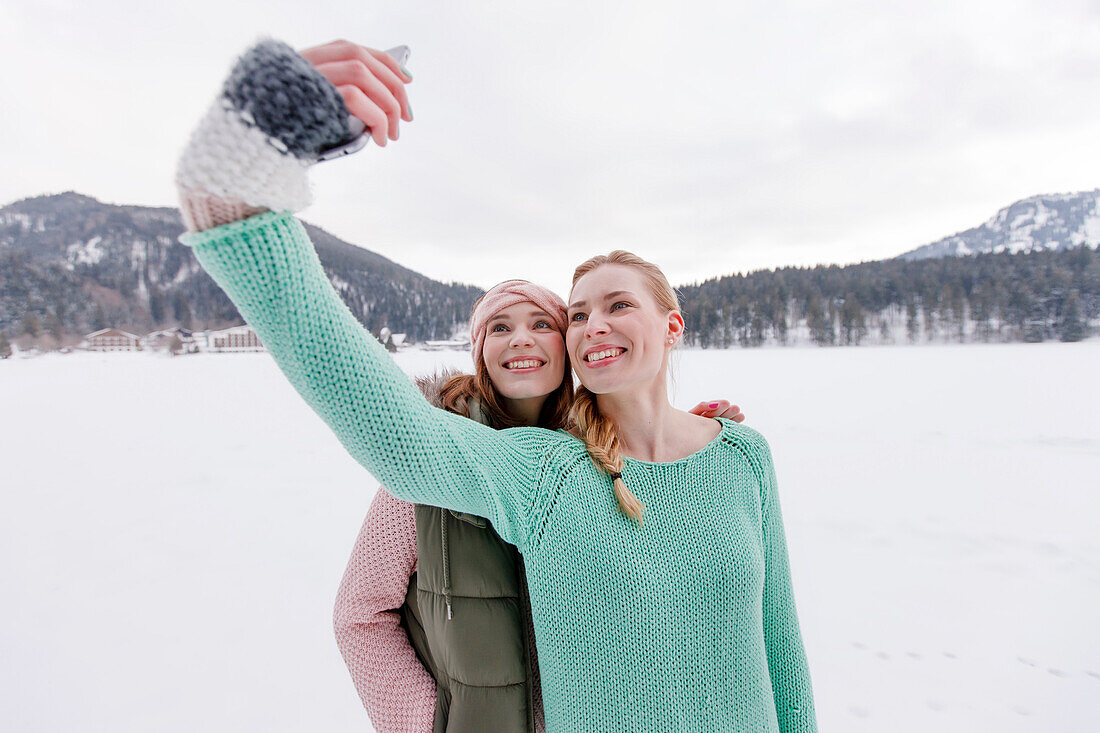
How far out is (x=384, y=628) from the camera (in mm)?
1334

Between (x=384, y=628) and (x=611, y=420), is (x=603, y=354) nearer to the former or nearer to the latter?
(x=611, y=420)

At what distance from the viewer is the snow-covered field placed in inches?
96.9

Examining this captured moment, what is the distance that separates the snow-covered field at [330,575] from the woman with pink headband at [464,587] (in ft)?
4.81

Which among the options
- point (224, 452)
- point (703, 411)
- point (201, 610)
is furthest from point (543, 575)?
point (224, 452)

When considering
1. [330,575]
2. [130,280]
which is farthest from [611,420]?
[130,280]

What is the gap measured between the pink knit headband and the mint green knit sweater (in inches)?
20.2

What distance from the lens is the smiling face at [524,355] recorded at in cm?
146

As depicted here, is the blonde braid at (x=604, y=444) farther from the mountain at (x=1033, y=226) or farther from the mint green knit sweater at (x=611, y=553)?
the mountain at (x=1033, y=226)

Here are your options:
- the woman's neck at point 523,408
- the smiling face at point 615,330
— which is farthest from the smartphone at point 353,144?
the woman's neck at point 523,408

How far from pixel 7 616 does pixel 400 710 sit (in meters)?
3.57

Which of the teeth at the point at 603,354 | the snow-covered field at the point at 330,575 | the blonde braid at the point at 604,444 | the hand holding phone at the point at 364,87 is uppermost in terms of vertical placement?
the hand holding phone at the point at 364,87

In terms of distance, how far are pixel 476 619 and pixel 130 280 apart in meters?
87.6

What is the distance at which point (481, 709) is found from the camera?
1.13 m

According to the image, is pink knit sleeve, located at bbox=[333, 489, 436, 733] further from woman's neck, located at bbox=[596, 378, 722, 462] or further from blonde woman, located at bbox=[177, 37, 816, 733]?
woman's neck, located at bbox=[596, 378, 722, 462]
